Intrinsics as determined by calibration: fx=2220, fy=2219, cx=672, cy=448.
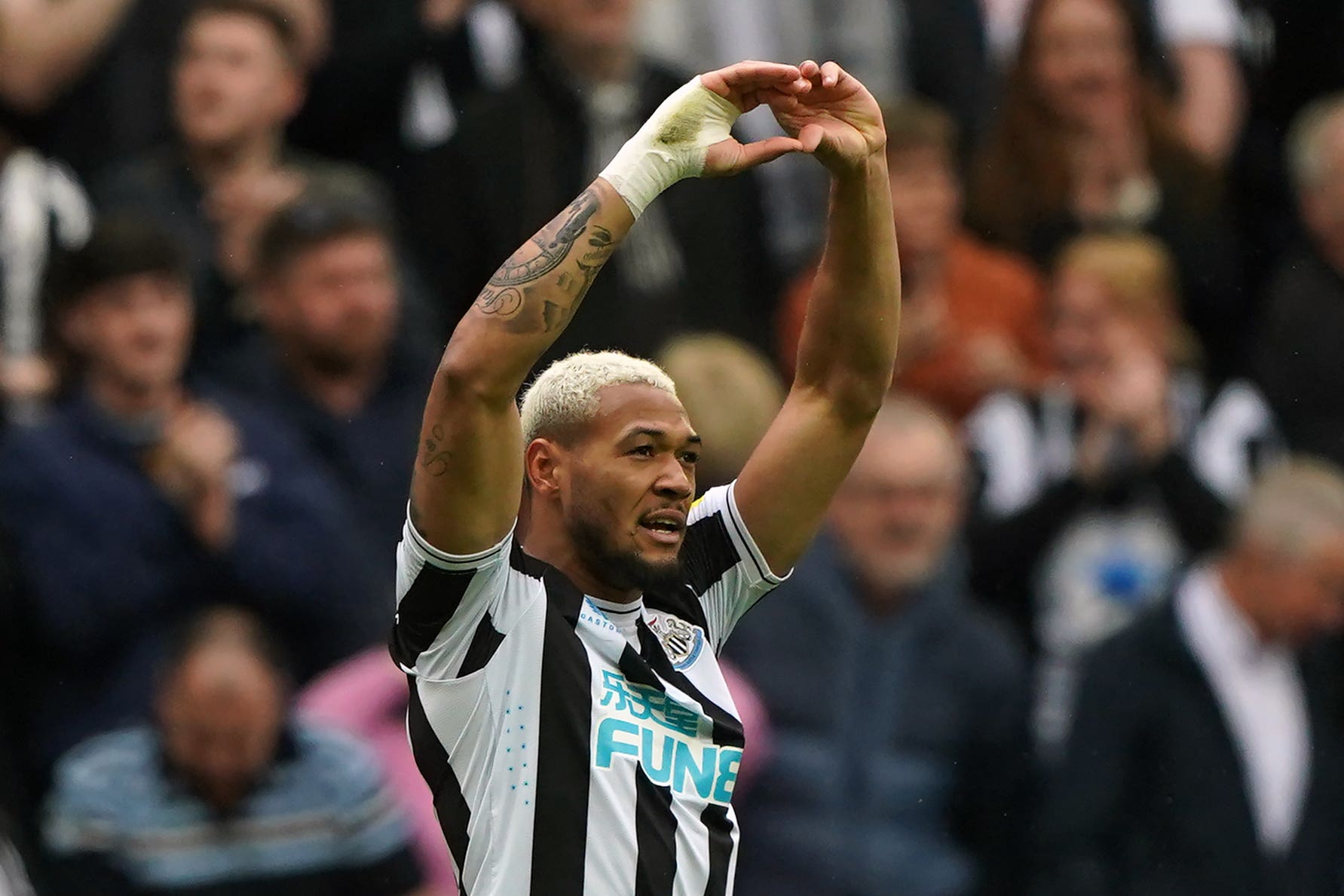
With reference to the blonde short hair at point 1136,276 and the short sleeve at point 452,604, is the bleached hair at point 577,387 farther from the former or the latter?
the blonde short hair at point 1136,276

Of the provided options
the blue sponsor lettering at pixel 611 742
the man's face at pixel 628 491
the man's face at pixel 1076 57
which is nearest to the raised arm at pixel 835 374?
the man's face at pixel 628 491

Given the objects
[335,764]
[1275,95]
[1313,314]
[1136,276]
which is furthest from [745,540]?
[1275,95]

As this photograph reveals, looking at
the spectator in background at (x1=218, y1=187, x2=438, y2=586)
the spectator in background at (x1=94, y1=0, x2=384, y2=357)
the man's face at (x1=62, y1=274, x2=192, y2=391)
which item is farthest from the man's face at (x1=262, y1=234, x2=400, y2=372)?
the man's face at (x1=62, y1=274, x2=192, y2=391)

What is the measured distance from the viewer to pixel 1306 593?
7.83 m

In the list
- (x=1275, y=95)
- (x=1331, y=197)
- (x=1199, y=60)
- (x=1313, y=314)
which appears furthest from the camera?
(x=1275, y=95)

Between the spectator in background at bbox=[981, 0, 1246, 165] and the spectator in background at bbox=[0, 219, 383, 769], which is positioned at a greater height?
the spectator in background at bbox=[981, 0, 1246, 165]

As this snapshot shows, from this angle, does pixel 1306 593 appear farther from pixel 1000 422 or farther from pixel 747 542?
pixel 747 542

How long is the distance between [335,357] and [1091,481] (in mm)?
2803

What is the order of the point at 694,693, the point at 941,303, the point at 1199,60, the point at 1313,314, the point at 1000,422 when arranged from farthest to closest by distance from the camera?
1. the point at 1199,60
2. the point at 1313,314
3. the point at 941,303
4. the point at 1000,422
5. the point at 694,693

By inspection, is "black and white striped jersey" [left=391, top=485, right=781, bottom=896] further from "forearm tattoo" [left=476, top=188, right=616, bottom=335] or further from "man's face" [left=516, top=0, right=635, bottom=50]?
"man's face" [left=516, top=0, right=635, bottom=50]

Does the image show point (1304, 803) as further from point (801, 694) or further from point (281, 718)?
point (281, 718)

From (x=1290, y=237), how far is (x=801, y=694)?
10.6ft

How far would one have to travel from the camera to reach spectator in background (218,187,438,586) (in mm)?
7496

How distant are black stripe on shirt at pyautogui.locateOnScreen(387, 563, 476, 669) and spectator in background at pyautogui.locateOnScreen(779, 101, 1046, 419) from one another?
448cm
